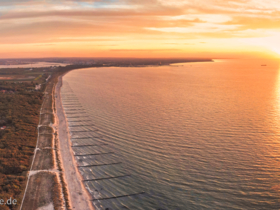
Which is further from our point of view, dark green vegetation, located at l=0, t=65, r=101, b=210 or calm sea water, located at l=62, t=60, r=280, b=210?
dark green vegetation, located at l=0, t=65, r=101, b=210

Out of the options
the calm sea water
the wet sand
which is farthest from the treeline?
the calm sea water

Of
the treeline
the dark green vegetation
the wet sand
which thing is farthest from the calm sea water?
the treeline

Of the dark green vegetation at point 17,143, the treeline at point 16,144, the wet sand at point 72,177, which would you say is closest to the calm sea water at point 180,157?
the wet sand at point 72,177

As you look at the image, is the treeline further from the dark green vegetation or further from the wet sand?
the wet sand

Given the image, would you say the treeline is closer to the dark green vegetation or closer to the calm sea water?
the dark green vegetation

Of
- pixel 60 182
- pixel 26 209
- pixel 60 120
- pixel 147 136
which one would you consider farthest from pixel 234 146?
pixel 60 120

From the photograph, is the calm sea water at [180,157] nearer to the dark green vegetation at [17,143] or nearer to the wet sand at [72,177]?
the wet sand at [72,177]

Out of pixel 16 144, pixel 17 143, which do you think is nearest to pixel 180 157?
pixel 16 144

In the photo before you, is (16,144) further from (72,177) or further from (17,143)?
(72,177)

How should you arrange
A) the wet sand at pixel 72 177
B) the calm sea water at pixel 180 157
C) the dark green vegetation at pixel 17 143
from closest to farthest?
the wet sand at pixel 72 177
the calm sea water at pixel 180 157
the dark green vegetation at pixel 17 143

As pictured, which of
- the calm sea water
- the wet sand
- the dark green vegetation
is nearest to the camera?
the wet sand

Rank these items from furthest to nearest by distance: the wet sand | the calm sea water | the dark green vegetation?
the dark green vegetation → the calm sea water → the wet sand
